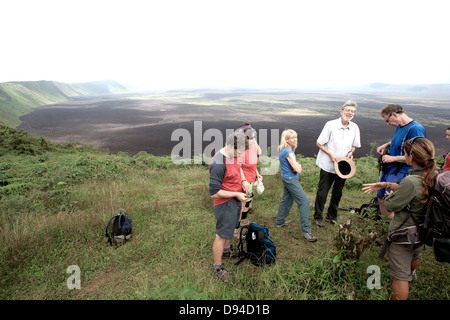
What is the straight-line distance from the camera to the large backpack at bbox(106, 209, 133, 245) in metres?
4.29

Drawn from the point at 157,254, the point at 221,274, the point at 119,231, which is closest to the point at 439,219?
the point at 221,274

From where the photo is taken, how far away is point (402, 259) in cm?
265

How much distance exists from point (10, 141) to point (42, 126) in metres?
29.2

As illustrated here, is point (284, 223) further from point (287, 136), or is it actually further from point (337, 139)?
point (337, 139)

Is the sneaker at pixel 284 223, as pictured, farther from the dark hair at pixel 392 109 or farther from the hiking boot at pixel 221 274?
the dark hair at pixel 392 109

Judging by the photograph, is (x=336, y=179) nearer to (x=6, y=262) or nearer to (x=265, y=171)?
(x=265, y=171)

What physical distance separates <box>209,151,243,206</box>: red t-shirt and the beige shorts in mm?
1973

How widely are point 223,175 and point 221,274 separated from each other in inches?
57.0

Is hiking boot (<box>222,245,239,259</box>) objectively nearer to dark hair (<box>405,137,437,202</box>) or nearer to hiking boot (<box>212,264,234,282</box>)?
hiking boot (<box>212,264,234,282</box>)

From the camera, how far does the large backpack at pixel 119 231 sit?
429cm

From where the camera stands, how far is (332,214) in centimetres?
500

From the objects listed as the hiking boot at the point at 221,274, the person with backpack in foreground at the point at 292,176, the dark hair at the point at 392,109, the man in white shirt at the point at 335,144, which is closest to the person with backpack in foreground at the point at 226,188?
the hiking boot at the point at 221,274

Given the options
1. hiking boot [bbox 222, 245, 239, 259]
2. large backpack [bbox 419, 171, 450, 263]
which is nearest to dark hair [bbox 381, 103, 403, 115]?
large backpack [bbox 419, 171, 450, 263]
